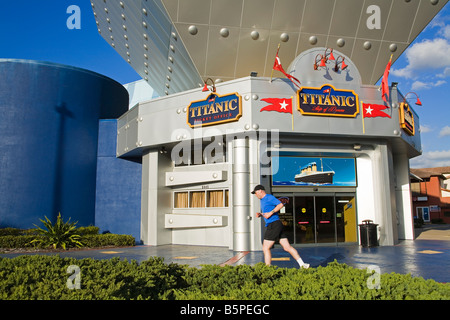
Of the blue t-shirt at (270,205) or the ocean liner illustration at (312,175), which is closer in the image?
the blue t-shirt at (270,205)

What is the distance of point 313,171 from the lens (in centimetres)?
1468

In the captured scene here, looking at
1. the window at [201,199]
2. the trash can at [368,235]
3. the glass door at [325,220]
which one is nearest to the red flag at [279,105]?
the glass door at [325,220]

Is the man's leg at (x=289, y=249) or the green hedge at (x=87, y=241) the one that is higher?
the man's leg at (x=289, y=249)

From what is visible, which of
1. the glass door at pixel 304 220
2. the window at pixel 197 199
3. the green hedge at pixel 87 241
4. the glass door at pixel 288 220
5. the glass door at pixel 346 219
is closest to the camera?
the green hedge at pixel 87 241

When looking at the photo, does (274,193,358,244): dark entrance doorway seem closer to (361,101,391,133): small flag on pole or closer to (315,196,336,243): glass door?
(315,196,336,243): glass door

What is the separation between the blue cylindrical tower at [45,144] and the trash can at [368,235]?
12.8 m

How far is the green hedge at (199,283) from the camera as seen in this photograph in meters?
3.65

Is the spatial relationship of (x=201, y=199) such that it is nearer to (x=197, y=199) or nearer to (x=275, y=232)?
(x=197, y=199)

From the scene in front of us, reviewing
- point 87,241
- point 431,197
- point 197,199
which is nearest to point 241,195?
point 197,199

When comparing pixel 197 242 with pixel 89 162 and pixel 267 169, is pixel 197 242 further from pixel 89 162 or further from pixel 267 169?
pixel 89 162

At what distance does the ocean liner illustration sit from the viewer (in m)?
14.5

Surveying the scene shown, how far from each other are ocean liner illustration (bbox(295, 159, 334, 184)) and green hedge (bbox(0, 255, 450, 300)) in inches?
368

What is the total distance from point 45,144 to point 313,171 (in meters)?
12.7

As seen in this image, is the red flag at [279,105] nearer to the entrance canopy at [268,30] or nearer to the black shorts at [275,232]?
the entrance canopy at [268,30]
